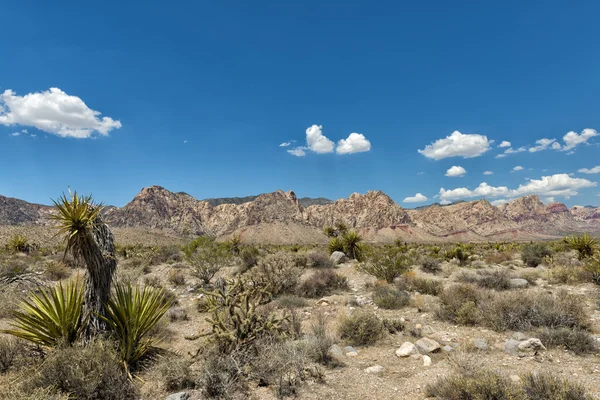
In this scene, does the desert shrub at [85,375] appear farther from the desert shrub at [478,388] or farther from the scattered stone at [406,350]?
the scattered stone at [406,350]

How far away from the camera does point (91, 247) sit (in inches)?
210

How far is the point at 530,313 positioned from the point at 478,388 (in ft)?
14.6

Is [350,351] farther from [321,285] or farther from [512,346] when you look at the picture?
[321,285]

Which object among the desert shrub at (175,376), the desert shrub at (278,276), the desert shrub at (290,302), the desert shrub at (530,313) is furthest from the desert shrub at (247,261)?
the desert shrub at (175,376)

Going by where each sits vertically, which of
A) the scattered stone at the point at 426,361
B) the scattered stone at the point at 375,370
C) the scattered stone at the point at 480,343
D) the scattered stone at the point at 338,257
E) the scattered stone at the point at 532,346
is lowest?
the scattered stone at the point at 375,370

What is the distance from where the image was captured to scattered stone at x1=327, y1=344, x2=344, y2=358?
649 cm

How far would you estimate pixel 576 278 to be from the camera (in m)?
12.1

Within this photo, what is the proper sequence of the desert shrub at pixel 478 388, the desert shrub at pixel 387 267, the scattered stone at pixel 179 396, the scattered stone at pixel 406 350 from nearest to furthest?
the desert shrub at pixel 478 388
the scattered stone at pixel 179 396
the scattered stone at pixel 406 350
the desert shrub at pixel 387 267

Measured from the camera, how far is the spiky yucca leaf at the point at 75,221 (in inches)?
198

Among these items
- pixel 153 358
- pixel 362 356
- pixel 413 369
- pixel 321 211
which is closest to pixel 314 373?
pixel 362 356

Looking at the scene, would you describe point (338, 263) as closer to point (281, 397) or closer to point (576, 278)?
point (576, 278)

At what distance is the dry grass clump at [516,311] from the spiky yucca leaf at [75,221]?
8.49 meters

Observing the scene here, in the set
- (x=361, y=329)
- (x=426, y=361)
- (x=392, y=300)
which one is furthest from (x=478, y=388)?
(x=392, y=300)

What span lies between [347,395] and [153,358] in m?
3.64
